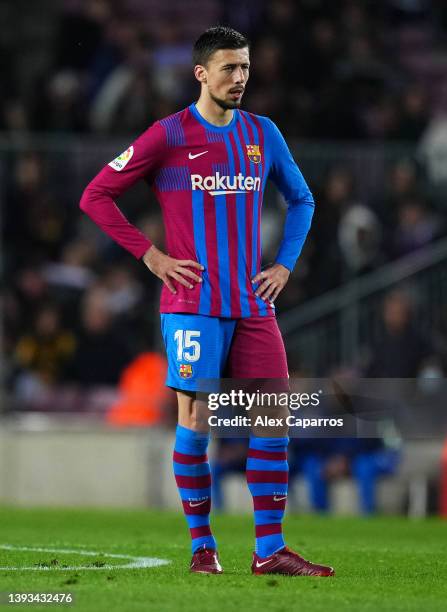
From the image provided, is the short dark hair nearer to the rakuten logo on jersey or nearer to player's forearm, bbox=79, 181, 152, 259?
the rakuten logo on jersey

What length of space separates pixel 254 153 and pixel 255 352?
78cm

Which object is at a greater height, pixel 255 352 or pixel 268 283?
pixel 268 283

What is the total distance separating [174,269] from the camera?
5809 mm

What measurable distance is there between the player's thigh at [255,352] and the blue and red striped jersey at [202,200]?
0.06 m

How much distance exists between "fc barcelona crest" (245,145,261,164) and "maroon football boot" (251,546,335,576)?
150cm

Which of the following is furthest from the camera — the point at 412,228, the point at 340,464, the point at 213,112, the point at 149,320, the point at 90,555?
the point at 412,228

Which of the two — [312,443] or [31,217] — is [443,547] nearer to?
[312,443]

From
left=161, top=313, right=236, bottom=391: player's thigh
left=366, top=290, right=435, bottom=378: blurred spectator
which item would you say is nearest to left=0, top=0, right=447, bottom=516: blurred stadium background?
left=366, top=290, right=435, bottom=378: blurred spectator

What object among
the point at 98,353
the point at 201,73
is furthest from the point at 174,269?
the point at 98,353

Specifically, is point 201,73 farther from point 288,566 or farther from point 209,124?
point 288,566

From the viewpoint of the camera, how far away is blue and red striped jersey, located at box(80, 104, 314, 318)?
582 centimetres

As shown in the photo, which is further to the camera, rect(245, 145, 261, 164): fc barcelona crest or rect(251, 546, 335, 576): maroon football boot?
rect(245, 145, 261, 164): fc barcelona crest

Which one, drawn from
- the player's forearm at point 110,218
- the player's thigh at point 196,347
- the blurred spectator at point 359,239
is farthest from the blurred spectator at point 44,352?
the player's thigh at point 196,347

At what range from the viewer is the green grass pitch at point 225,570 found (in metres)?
4.86
